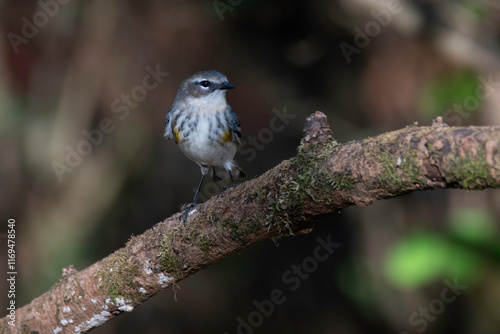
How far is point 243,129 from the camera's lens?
242 inches

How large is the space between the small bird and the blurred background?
164 centimetres

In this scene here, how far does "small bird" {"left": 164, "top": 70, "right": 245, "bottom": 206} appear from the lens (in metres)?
4.02

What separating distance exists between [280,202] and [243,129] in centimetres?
388

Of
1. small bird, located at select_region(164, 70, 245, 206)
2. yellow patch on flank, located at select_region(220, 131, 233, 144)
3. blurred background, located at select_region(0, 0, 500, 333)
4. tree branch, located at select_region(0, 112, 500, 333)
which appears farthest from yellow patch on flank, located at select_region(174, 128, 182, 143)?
blurred background, located at select_region(0, 0, 500, 333)

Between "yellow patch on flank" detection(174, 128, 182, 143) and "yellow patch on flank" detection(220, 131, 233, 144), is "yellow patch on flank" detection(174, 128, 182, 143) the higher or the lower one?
the higher one

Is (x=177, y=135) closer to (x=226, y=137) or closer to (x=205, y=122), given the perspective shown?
(x=205, y=122)

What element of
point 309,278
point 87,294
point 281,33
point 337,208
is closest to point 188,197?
point 309,278

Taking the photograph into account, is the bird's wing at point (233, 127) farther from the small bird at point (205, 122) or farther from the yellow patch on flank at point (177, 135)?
the yellow patch on flank at point (177, 135)

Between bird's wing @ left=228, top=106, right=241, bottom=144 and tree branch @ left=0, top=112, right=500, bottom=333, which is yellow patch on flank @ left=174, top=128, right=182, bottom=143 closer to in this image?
bird's wing @ left=228, top=106, right=241, bottom=144

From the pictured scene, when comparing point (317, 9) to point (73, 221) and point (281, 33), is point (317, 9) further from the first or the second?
point (73, 221)

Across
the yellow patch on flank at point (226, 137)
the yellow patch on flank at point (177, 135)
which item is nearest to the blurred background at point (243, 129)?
the yellow patch on flank at point (226, 137)

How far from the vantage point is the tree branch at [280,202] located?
5.67 feet

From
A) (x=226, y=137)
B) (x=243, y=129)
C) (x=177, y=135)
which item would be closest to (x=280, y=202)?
(x=226, y=137)

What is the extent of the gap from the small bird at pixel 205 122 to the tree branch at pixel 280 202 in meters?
1.11
